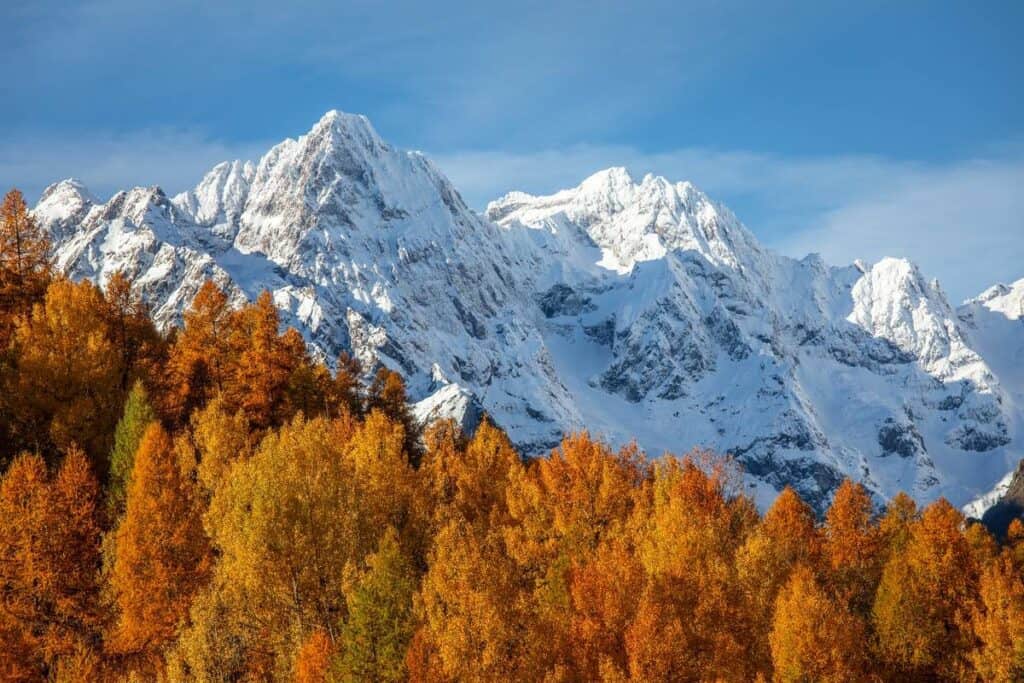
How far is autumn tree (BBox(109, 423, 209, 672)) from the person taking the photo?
4681 centimetres

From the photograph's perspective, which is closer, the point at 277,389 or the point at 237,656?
the point at 237,656

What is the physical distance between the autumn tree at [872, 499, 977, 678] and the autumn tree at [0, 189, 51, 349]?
6430cm

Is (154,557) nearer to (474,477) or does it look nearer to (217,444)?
(217,444)

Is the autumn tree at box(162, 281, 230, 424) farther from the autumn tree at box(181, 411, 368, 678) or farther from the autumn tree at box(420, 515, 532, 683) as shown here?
the autumn tree at box(420, 515, 532, 683)

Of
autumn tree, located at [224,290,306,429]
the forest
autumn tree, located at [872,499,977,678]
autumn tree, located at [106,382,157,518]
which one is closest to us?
the forest

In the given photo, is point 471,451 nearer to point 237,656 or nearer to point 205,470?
point 205,470

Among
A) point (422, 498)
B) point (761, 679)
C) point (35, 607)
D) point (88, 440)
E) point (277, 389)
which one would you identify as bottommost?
point (761, 679)

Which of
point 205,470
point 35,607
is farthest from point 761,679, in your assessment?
point 35,607

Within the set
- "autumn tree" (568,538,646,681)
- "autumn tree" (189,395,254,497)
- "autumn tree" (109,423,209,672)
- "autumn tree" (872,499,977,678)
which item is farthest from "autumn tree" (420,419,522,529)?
"autumn tree" (872,499,977,678)

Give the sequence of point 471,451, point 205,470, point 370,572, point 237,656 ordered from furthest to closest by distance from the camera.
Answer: point 471,451 < point 205,470 < point 370,572 < point 237,656

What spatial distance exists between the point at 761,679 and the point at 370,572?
21762mm

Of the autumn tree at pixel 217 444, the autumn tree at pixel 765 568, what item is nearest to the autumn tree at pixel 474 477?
the autumn tree at pixel 217 444

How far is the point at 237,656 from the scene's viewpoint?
43.2 m

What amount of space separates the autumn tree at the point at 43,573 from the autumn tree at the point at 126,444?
3.40 metres
